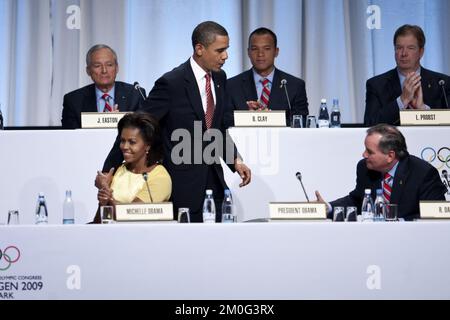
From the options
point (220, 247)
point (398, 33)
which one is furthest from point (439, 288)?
point (398, 33)

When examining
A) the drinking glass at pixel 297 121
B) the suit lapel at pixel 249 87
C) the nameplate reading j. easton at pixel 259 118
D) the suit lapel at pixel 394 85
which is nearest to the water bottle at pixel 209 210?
the nameplate reading j. easton at pixel 259 118

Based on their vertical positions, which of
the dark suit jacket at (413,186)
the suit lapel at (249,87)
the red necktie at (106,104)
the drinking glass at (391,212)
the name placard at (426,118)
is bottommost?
the drinking glass at (391,212)

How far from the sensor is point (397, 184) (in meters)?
4.36

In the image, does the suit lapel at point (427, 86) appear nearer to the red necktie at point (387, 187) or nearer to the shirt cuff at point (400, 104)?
the shirt cuff at point (400, 104)

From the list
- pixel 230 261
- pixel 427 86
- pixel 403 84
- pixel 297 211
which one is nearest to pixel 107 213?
pixel 230 261

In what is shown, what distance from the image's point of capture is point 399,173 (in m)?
4.39

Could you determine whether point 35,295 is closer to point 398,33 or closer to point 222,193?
point 222,193

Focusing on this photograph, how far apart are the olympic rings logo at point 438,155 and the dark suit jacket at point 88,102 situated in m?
1.61

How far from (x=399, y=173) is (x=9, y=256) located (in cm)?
184

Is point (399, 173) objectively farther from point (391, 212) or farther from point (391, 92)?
point (391, 92)

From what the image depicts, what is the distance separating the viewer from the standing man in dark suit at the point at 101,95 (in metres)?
5.41

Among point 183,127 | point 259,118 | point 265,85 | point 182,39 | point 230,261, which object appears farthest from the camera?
point 182,39

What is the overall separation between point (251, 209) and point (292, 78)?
108 cm

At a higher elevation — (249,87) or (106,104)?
(249,87)
